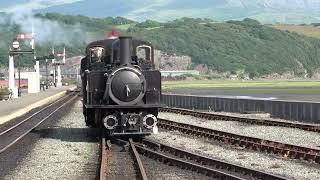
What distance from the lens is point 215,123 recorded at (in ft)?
85.1

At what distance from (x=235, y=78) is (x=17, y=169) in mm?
179564

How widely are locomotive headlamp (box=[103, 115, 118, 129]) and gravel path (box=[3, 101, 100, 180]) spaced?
2.47 ft

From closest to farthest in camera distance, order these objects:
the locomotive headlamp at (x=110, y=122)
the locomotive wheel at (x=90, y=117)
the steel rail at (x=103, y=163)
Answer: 1. the steel rail at (x=103, y=163)
2. the locomotive headlamp at (x=110, y=122)
3. the locomotive wheel at (x=90, y=117)

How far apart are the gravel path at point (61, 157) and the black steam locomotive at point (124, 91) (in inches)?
45.3

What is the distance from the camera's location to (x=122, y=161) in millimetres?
13945

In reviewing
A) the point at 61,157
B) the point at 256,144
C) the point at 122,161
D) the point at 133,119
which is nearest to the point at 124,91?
the point at 133,119

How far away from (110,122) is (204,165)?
4953mm

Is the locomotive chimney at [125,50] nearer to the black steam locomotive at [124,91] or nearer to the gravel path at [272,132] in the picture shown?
the black steam locomotive at [124,91]

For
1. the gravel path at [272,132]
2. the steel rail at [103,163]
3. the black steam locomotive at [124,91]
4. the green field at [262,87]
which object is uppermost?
the black steam locomotive at [124,91]

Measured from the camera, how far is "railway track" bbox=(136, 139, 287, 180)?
1112 cm

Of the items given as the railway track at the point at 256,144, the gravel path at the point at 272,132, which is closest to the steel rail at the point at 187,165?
the railway track at the point at 256,144

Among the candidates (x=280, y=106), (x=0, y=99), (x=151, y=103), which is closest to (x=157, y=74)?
(x=151, y=103)

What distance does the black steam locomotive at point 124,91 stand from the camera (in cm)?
1700

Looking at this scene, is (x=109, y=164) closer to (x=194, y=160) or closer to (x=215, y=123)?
(x=194, y=160)
